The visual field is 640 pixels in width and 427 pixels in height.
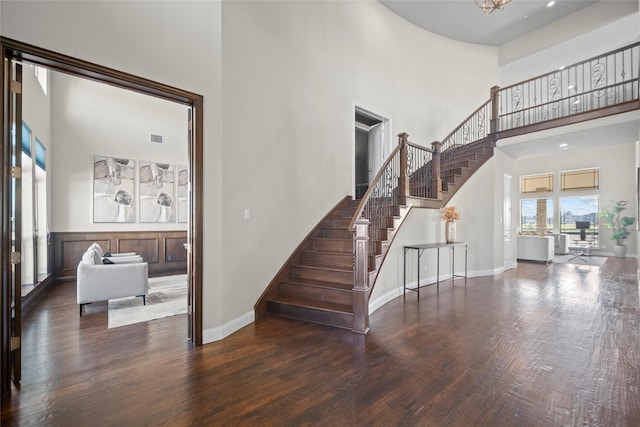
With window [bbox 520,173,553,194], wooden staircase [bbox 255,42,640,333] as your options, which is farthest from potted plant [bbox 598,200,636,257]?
wooden staircase [bbox 255,42,640,333]

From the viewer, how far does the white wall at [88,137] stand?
6.26m

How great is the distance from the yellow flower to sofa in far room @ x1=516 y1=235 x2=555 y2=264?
4497 mm

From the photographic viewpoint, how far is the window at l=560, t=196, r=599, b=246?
447 inches

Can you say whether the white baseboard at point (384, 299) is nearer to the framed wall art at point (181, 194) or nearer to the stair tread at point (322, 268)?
the stair tread at point (322, 268)

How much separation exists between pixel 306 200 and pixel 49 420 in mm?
3699

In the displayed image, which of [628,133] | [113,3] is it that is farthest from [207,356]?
[628,133]

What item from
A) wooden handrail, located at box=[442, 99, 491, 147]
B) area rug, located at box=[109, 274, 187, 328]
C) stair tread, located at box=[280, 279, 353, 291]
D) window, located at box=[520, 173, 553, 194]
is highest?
wooden handrail, located at box=[442, 99, 491, 147]

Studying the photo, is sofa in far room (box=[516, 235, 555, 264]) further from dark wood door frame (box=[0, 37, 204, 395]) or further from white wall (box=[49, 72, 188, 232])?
white wall (box=[49, 72, 188, 232])

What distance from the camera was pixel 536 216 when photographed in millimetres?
12906

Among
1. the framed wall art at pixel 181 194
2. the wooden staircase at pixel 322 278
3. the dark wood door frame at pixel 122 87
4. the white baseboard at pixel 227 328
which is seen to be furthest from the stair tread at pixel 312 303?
the framed wall art at pixel 181 194

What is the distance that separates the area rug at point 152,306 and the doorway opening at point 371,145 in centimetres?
385

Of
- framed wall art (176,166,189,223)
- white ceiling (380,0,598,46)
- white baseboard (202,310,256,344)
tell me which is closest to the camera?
white baseboard (202,310,256,344)

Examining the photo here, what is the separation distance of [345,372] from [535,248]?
9.24m

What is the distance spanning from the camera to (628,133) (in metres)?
6.43
